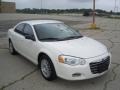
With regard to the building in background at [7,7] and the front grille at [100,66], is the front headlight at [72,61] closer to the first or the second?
the front grille at [100,66]

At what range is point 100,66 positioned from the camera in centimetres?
480

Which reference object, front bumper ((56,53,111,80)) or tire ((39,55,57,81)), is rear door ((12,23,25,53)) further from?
front bumper ((56,53,111,80))

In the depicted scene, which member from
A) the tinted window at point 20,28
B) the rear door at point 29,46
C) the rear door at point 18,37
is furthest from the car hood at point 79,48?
the tinted window at point 20,28

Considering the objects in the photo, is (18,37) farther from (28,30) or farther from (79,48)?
(79,48)

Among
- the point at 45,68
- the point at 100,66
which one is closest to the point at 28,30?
the point at 45,68

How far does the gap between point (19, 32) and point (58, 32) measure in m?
1.83

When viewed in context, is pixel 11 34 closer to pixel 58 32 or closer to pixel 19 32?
pixel 19 32

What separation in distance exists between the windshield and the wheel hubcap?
0.72 m

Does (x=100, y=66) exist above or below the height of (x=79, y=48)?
below

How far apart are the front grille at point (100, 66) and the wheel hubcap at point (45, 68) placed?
110 centimetres

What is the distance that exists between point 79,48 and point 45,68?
103cm

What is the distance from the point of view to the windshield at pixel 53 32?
576cm

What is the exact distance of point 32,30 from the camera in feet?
20.1

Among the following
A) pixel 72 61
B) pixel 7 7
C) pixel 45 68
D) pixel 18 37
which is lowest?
pixel 45 68
